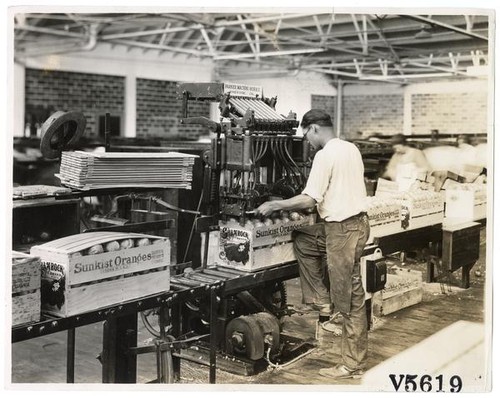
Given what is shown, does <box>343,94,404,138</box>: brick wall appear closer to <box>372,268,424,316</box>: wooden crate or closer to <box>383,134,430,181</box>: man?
<box>383,134,430,181</box>: man

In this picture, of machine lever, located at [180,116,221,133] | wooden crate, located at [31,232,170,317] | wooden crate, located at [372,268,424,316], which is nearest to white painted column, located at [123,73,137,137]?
wooden crate, located at [372,268,424,316]

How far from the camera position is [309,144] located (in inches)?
141

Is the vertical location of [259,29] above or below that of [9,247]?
above

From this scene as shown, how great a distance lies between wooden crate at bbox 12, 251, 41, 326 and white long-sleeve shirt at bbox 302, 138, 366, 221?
1525 mm

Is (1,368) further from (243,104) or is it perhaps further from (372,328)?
(372,328)

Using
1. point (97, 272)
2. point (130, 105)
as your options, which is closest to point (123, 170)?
point (97, 272)

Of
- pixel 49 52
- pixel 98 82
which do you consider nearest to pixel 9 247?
pixel 49 52

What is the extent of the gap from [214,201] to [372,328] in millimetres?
1900

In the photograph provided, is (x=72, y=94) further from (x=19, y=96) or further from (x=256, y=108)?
(x=256, y=108)

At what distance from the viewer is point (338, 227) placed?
333cm

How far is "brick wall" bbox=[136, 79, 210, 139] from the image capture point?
12362 millimetres

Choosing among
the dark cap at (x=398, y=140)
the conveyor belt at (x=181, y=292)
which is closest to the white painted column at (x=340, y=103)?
the dark cap at (x=398, y=140)

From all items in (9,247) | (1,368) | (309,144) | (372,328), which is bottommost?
(372,328)

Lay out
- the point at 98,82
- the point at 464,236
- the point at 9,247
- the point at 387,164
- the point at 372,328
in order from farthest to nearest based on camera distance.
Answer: the point at 98,82
the point at 387,164
the point at 464,236
the point at 372,328
the point at 9,247
